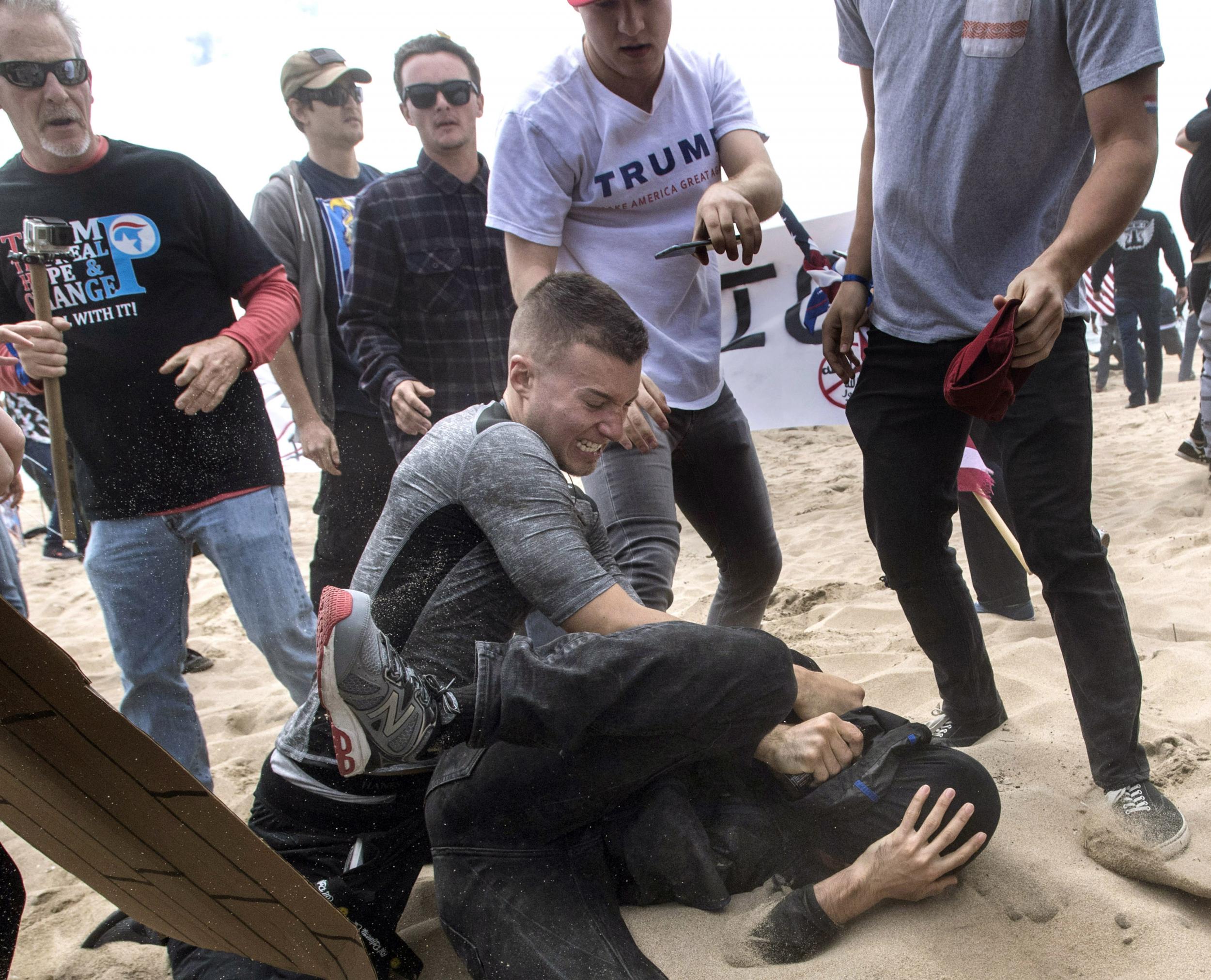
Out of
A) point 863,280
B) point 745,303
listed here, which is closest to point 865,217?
point 863,280

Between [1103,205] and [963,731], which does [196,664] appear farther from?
[1103,205]

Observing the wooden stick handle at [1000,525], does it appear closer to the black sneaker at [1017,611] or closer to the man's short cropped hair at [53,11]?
the black sneaker at [1017,611]

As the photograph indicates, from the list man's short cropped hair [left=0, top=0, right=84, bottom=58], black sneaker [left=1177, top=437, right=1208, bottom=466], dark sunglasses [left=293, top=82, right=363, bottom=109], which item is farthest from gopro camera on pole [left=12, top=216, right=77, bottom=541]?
black sneaker [left=1177, top=437, right=1208, bottom=466]

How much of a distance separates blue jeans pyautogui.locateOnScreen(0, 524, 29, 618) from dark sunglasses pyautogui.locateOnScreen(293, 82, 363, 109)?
1.69 metres

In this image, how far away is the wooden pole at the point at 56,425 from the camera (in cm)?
203

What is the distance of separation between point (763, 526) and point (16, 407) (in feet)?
10.6

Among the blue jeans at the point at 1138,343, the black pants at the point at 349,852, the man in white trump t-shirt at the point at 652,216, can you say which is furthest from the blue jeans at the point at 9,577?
the blue jeans at the point at 1138,343

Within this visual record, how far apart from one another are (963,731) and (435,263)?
1934 millimetres

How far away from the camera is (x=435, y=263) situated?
2855 millimetres

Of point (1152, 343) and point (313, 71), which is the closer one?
point (313, 71)

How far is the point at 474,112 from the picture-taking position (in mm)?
2967

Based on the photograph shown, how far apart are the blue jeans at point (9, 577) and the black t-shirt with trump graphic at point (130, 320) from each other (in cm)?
74

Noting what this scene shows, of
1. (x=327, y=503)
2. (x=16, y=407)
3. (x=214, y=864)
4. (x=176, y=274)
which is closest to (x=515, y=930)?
(x=214, y=864)

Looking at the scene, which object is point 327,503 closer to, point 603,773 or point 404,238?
point 404,238
